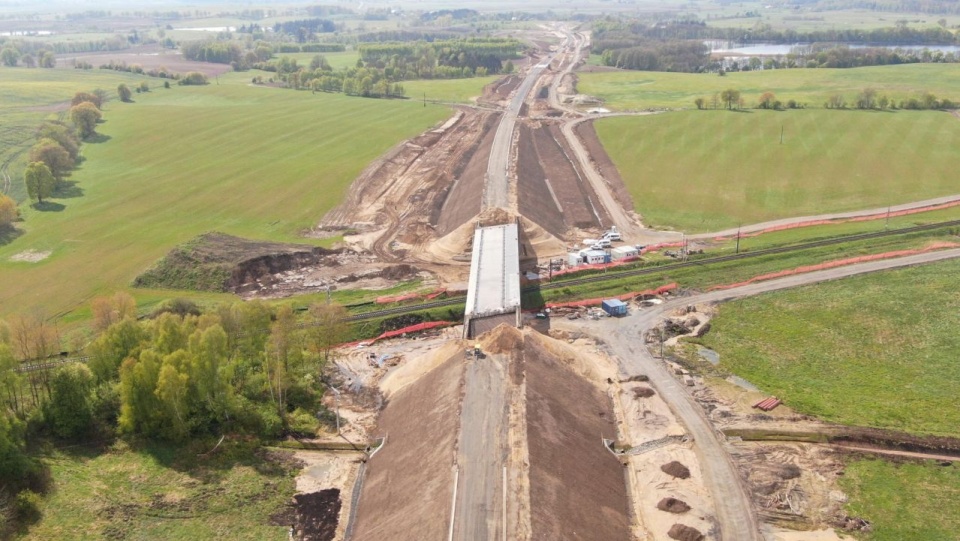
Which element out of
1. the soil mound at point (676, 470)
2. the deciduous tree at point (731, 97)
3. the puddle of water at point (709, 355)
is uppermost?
the deciduous tree at point (731, 97)

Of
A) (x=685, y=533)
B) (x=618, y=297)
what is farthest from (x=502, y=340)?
(x=618, y=297)

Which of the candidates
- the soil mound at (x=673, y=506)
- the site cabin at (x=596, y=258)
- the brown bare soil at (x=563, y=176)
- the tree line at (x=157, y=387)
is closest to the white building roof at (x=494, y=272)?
the site cabin at (x=596, y=258)

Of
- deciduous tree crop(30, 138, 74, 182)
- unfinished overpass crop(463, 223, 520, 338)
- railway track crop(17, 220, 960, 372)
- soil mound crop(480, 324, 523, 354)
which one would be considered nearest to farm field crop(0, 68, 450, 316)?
deciduous tree crop(30, 138, 74, 182)

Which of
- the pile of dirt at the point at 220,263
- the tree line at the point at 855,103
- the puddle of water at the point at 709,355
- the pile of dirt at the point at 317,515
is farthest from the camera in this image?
the tree line at the point at 855,103

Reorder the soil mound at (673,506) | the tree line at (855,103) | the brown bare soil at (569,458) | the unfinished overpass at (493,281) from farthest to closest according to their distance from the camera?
the tree line at (855,103) < the unfinished overpass at (493,281) < the soil mound at (673,506) < the brown bare soil at (569,458)

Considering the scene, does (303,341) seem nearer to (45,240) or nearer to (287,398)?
(287,398)

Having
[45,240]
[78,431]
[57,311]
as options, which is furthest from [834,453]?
[45,240]

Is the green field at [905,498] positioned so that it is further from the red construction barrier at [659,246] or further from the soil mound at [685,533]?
the red construction barrier at [659,246]
